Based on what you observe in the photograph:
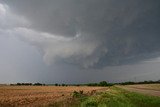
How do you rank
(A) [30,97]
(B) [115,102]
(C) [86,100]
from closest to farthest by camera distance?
1. (B) [115,102]
2. (C) [86,100]
3. (A) [30,97]

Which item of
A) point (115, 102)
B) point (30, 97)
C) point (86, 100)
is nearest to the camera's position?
point (115, 102)

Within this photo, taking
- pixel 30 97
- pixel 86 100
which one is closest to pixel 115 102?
pixel 86 100

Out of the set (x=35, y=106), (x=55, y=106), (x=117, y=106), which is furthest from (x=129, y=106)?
(x=35, y=106)

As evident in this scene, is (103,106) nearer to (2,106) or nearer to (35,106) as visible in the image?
(35,106)

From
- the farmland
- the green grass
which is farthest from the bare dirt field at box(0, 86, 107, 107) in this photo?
the green grass

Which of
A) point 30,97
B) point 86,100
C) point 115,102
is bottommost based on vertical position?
point 115,102

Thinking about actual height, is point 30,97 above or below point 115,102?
above

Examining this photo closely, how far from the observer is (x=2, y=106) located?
3772cm

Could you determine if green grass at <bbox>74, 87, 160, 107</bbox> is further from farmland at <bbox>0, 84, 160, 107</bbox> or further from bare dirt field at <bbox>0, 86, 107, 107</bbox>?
bare dirt field at <bbox>0, 86, 107, 107</bbox>

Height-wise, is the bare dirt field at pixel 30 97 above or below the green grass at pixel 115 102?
above

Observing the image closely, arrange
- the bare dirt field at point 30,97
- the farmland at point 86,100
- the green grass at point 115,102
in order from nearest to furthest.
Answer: the green grass at point 115,102
the farmland at point 86,100
the bare dirt field at point 30,97

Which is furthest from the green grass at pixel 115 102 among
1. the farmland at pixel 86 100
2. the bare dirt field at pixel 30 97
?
the bare dirt field at pixel 30 97

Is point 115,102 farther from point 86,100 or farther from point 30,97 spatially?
point 30,97

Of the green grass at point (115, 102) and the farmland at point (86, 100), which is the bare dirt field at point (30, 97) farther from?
the green grass at point (115, 102)
